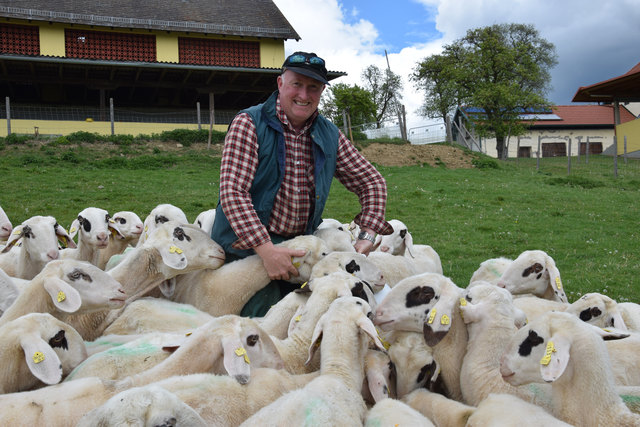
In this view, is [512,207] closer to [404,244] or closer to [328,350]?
[404,244]

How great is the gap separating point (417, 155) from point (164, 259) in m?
20.6

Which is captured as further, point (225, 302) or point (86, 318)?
point (225, 302)

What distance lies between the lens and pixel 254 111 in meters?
4.96

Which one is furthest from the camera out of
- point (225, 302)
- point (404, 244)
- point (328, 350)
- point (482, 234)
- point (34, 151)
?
point (34, 151)

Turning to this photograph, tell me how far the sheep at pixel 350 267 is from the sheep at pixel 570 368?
1.45 metres

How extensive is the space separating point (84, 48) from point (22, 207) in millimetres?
17555

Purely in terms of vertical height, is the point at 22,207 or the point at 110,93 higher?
the point at 110,93

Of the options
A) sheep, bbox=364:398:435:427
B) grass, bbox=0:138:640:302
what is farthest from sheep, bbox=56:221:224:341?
grass, bbox=0:138:640:302

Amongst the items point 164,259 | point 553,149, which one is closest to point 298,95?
point 164,259

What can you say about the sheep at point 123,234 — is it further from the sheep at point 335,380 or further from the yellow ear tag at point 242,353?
the yellow ear tag at point 242,353

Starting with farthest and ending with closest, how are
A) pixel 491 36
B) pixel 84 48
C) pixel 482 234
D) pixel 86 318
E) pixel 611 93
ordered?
pixel 491 36, pixel 611 93, pixel 84 48, pixel 482 234, pixel 86 318

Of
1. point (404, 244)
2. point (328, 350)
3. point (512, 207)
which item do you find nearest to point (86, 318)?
point (328, 350)

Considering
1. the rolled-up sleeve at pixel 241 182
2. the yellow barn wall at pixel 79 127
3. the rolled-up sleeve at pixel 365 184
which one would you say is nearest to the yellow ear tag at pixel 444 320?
the rolled-up sleeve at pixel 241 182

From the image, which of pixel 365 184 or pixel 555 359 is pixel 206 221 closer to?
pixel 365 184
